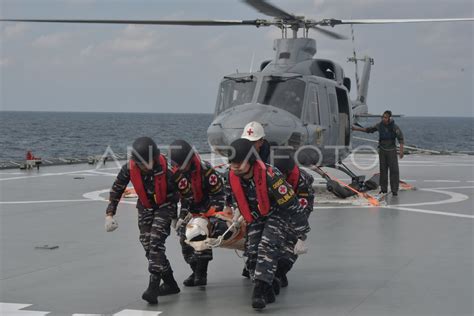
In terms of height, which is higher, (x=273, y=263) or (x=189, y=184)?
(x=189, y=184)

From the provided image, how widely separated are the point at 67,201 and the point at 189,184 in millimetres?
8170

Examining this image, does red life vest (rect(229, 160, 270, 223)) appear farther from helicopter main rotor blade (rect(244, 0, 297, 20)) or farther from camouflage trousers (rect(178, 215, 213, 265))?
helicopter main rotor blade (rect(244, 0, 297, 20))

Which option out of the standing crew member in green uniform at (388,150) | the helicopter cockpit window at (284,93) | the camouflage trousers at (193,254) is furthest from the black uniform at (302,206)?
the standing crew member in green uniform at (388,150)

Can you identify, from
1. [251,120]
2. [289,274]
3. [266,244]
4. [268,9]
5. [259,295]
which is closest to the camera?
[259,295]

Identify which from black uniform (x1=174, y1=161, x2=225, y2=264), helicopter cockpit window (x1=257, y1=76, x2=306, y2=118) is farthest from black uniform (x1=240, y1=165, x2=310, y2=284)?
helicopter cockpit window (x1=257, y1=76, x2=306, y2=118)

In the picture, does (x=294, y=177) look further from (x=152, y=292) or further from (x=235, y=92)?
(x=235, y=92)

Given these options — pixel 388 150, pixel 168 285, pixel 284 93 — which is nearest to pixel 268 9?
pixel 284 93

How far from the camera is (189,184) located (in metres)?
7.26

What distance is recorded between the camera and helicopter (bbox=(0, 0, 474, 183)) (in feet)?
45.3

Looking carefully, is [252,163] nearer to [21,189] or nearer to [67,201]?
[67,201]

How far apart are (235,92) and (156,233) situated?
314 inches

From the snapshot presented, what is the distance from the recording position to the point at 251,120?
1340 cm

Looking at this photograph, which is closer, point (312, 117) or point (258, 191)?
point (258, 191)

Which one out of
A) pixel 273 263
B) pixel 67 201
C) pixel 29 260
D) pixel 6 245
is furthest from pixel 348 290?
pixel 67 201
